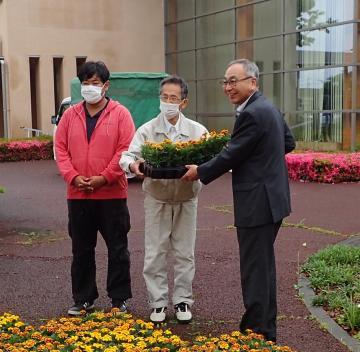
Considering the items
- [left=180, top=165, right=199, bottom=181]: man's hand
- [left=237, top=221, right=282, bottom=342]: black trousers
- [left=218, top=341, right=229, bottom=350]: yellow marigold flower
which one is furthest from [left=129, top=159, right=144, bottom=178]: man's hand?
A: [left=218, top=341, right=229, bottom=350]: yellow marigold flower

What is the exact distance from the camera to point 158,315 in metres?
4.59

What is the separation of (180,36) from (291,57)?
21.5 feet

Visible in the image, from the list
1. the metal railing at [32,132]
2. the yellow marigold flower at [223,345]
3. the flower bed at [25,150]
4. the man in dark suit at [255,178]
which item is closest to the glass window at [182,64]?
the metal railing at [32,132]

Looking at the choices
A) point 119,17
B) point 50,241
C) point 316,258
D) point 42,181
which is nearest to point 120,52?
point 119,17

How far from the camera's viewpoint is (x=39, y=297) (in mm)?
5387

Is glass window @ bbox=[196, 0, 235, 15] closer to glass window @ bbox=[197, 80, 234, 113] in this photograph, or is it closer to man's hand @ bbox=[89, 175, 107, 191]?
glass window @ bbox=[197, 80, 234, 113]

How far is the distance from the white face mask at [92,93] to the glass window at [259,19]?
53.1ft

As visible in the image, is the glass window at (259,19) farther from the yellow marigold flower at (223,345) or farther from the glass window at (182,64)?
the yellow marigold flower at (223,345)

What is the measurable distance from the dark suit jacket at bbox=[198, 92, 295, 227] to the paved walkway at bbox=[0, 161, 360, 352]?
3.71 ft

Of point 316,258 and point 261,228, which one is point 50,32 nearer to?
point 316,258

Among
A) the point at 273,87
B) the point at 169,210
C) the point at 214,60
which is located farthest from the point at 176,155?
the point at 214,60

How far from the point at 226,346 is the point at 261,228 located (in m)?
0.90

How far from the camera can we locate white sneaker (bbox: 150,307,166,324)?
456 centimetres

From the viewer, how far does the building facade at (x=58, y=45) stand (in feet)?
75.5
